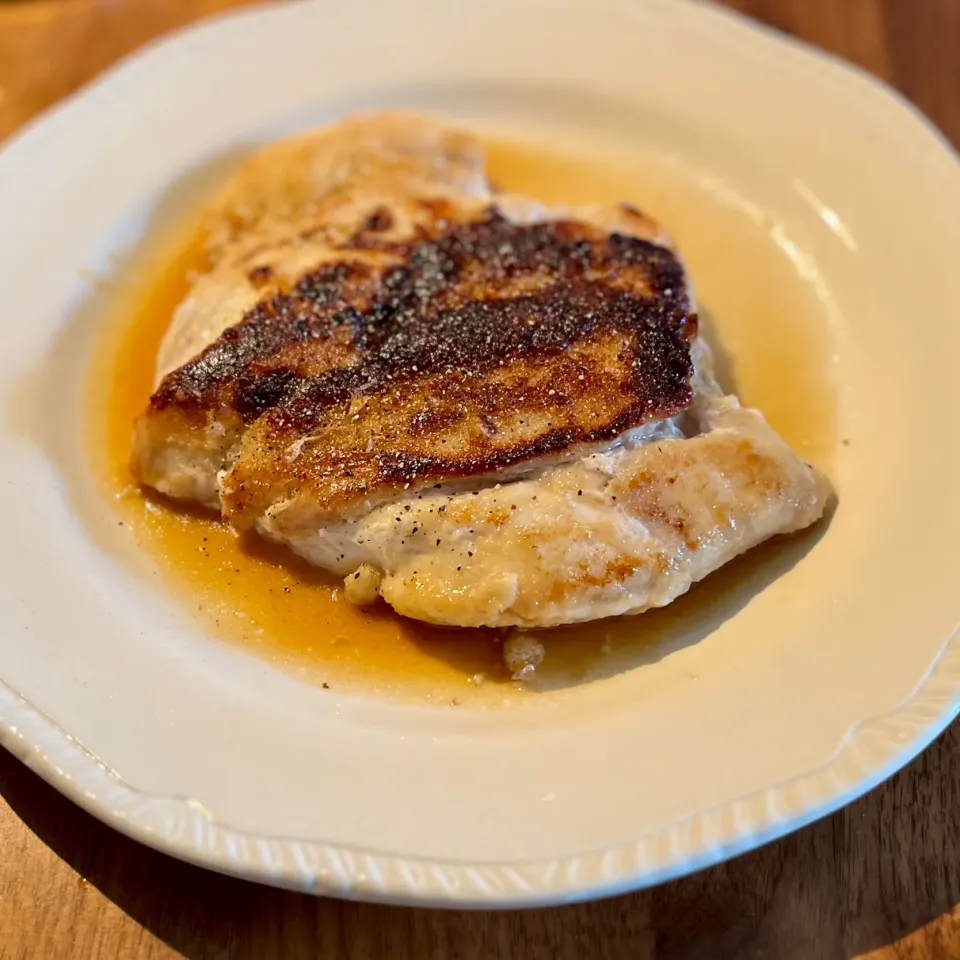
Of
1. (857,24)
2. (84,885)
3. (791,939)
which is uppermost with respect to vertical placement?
(857,24)

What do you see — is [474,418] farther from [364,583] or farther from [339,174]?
[339,174]

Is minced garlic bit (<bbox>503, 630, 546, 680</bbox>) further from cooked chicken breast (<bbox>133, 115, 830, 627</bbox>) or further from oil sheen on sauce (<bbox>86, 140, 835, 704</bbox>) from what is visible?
cooked chicken breast (<bbox>133, 115, 830, 627</bbox>)

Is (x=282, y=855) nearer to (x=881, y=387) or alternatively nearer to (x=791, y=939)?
(x=791, y=939)

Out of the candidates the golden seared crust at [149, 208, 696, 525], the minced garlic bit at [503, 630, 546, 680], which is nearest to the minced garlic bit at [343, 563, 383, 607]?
the golden seared crust at [149, 208, 696, 525]

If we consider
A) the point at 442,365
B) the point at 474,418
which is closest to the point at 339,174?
the point at 442,365

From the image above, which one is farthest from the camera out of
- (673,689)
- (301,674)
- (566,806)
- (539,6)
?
(539,6)

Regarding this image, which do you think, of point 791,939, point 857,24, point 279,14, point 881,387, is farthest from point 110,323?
point 857,24
